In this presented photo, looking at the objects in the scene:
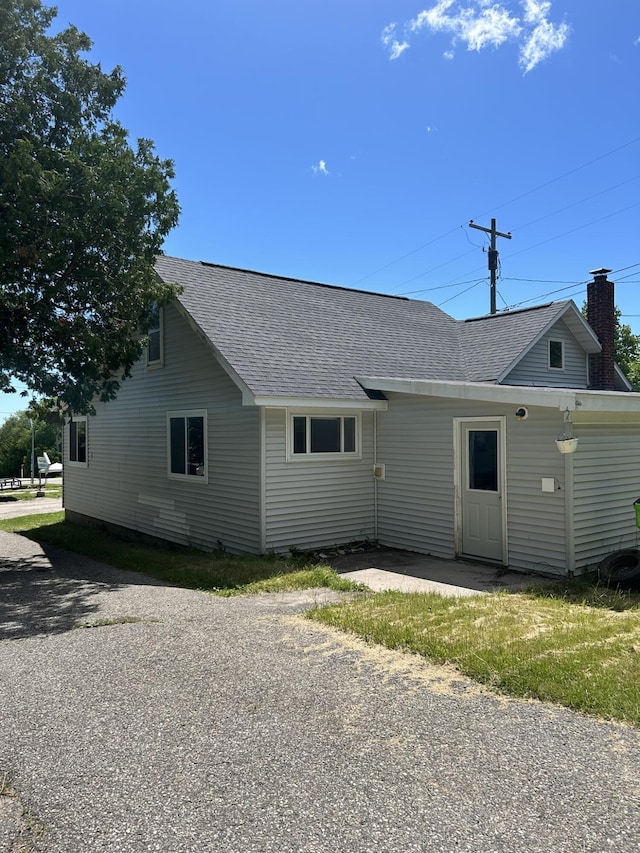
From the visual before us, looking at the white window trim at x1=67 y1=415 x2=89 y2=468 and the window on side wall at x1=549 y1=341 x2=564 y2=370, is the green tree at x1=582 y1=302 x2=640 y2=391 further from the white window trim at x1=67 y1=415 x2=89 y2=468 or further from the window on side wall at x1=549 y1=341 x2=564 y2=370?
the white window trim at x1=67 y1=415 x2=89 y2=468

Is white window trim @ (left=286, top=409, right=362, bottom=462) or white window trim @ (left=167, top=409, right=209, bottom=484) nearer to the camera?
white window trim @ (left=286, top=409, right=362, bottom=462)

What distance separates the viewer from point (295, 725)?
3.89m

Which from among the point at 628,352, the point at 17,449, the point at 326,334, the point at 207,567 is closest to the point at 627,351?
the point at 628,352

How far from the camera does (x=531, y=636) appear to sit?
5.64 metres

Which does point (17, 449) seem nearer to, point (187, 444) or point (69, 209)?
point (187, 444)

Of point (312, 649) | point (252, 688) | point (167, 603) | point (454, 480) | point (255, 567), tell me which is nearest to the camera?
point (252, 688)

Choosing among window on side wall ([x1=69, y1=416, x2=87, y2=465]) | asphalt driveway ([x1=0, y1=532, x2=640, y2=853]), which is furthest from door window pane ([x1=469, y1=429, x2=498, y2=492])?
window on side wall ([x1=69, y1=416, x2=87, y2=465])

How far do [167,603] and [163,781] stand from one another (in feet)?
13.7

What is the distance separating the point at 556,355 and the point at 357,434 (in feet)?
23.0

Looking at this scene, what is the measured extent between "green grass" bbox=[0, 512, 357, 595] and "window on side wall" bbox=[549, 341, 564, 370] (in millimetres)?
9123

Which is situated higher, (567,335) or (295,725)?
(567,335)

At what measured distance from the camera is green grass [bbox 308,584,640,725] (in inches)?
172

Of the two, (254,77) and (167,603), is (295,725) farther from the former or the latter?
(254,77)

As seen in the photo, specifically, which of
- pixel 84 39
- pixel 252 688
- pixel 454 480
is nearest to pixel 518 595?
pixel 454 480
